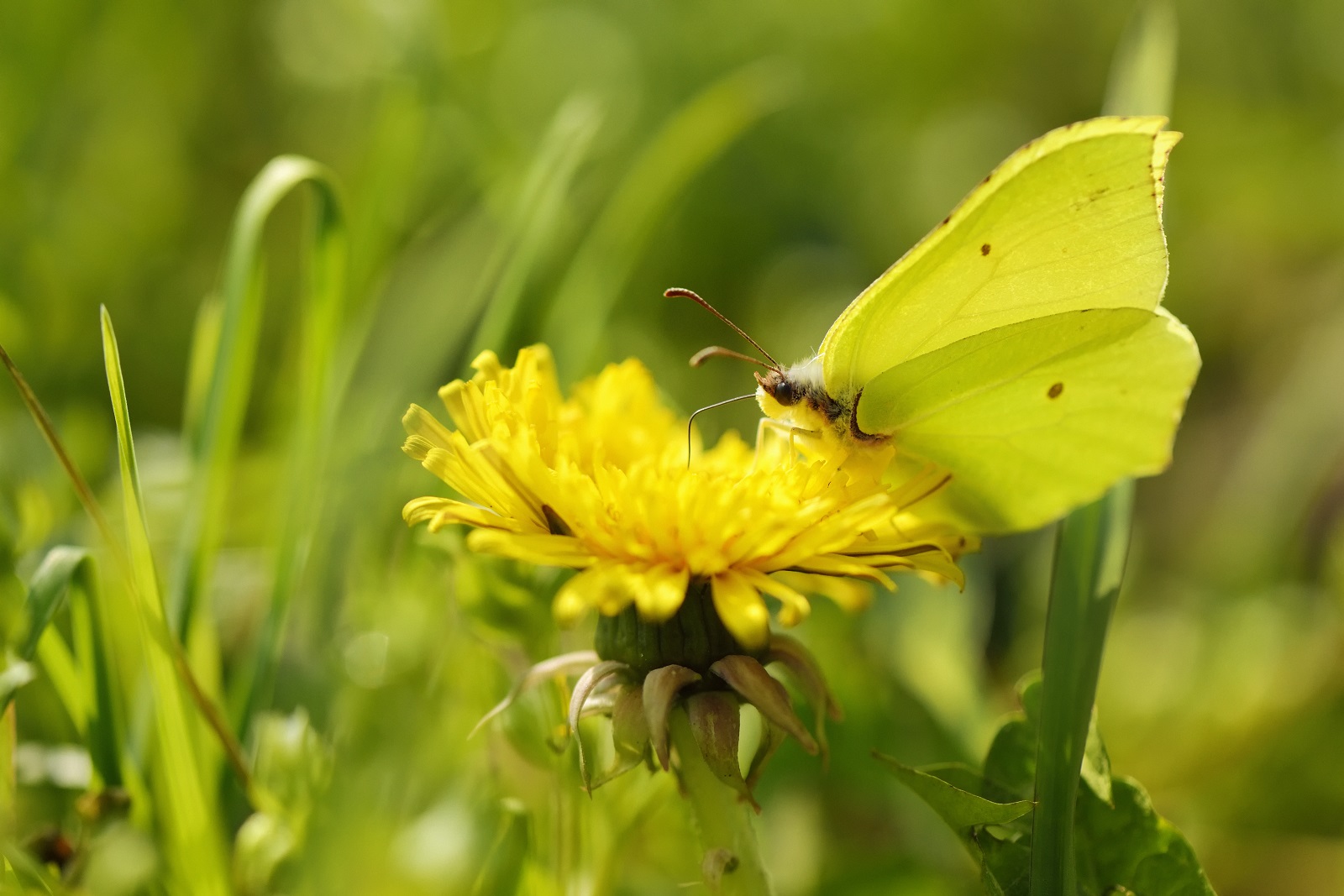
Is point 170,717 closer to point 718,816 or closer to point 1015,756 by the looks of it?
point 718,816

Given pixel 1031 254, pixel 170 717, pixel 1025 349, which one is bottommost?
pixel 170 717

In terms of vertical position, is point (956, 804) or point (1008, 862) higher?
point (956, 804)

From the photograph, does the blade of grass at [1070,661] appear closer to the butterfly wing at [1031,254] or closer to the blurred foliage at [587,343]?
the butterfly wing at [1031,254]

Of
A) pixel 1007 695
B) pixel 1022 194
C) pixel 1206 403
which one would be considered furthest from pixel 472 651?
pixel 1206 403

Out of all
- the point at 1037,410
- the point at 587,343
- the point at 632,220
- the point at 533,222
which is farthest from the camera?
the point at 632,220

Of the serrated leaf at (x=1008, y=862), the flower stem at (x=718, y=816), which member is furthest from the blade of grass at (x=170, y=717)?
the serrated leaf at (x=1008, y=862)

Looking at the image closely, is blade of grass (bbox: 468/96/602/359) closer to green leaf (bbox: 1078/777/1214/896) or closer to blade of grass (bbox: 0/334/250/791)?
blade of grass (bbox: 0/334/250/791)

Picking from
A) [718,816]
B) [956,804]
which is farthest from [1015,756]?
[718,816]
